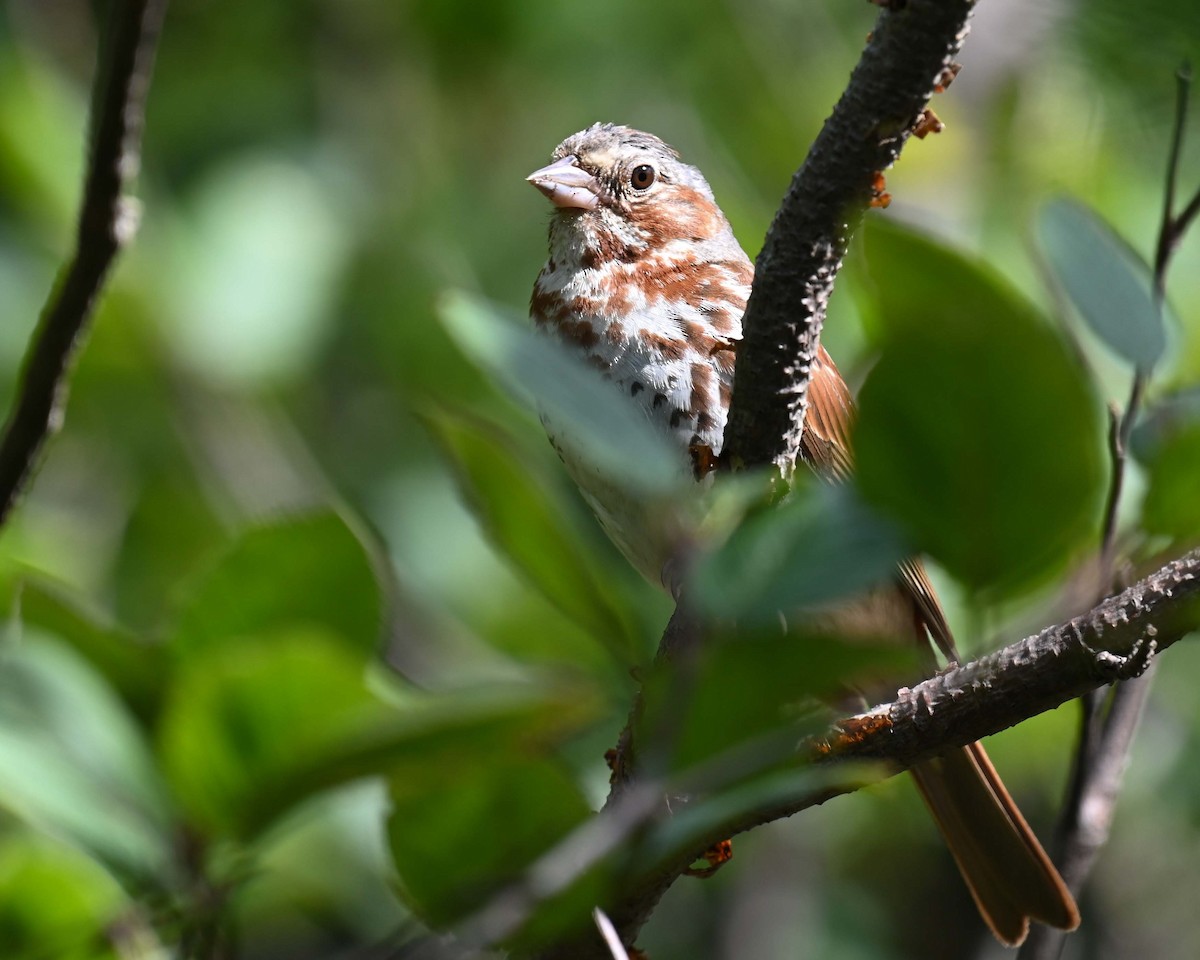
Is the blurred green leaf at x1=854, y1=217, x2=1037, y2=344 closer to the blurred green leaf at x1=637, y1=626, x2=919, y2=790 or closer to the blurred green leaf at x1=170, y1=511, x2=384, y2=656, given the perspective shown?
the blurred green leaf at x1=637, y1=626, x2=919, y2=790

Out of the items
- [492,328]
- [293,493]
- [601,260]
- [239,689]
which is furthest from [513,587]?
[492,328]

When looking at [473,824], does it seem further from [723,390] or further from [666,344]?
[666,344]

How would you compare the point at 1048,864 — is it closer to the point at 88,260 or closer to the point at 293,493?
the point at 88,260

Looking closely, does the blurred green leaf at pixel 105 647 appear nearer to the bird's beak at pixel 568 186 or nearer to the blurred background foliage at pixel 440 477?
the blurred background foliage at pixel 440 477

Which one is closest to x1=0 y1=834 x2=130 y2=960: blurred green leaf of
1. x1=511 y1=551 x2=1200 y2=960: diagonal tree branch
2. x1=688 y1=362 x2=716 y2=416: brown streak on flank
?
x1=511 y1=551 x2=1200 y2=960: diagonal tree branch

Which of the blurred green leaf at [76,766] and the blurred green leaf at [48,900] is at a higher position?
the blurred green leaf at [76,766]

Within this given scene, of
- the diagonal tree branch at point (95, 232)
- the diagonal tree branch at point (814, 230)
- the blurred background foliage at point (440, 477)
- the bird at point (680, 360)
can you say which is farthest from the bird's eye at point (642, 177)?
the diagonal tree branch at point (814, 230)

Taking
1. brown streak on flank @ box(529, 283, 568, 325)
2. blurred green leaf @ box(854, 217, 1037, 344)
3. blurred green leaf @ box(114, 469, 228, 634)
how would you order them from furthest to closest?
blurred green leaf @ box(114, 469, 228, 634) → brown streak on flank @ box(529, 283, 568, 325) → blurred green leaf @ box(854, 217, 1037, 344)
